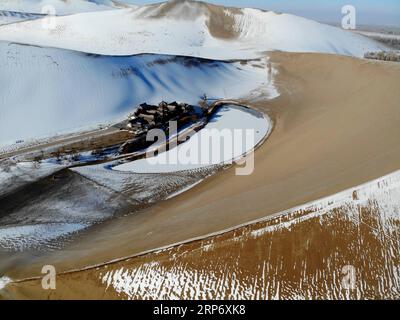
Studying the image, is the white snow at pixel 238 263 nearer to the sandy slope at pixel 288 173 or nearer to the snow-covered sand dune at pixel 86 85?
Answer: the sandy slope at pixel 288 173

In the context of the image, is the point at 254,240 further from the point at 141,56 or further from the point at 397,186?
the point at 141,56

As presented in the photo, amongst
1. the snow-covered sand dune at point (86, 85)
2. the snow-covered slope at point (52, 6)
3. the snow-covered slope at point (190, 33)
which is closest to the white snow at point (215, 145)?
the snow-covered sand dune at point (86, 85)

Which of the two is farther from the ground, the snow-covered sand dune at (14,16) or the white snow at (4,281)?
the snow-covered sand dune at (14,16)

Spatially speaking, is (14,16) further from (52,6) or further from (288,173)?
(288,173)

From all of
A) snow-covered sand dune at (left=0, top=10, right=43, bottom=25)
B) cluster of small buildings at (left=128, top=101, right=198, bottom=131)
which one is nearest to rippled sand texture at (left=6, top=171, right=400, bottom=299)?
cluster of small buildings at (left=128, top=101, right=198, bottom=131)

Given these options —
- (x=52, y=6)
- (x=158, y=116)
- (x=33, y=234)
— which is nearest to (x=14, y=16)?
(x=52, y=6)
